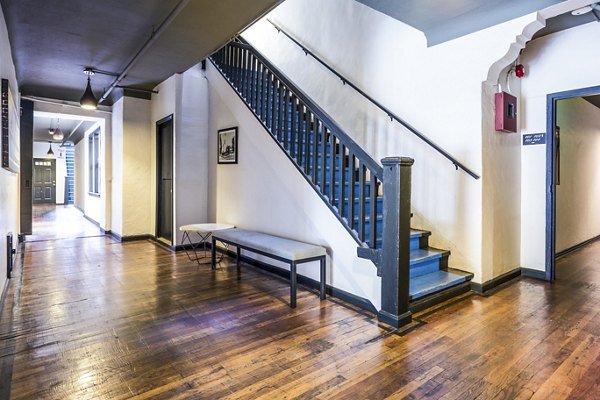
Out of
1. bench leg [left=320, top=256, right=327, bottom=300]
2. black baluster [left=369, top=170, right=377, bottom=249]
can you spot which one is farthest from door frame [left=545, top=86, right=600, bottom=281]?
bench leg [left=320, top=256, right=327, bottom=300]

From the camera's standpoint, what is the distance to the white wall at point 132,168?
6.42 m

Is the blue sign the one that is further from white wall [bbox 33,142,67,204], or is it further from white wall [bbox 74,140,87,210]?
white wall [bbox 33,142,67,204]

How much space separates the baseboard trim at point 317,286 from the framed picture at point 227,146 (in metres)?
1.51

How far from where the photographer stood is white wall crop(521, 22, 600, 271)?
3717 millimetres

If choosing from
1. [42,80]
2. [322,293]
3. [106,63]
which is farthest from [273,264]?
[42,80]

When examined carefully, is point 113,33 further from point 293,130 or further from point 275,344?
point 275,344

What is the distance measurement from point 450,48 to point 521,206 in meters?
2.12

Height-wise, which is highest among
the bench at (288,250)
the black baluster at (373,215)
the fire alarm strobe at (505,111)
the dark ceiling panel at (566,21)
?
the dark ceiling panel at (566,21)

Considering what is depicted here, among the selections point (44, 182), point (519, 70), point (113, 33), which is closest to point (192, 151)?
point (113, 33)

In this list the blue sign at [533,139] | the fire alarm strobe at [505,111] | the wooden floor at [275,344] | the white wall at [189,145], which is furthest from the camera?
the white wall at [189,145]

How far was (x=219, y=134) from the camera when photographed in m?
5.49

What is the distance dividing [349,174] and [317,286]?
128cm

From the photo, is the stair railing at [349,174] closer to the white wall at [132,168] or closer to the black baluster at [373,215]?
the black baluster at [373,215]

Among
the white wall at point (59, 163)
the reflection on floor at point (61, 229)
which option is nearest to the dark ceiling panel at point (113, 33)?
the reflection on floor at point (61, 229)
